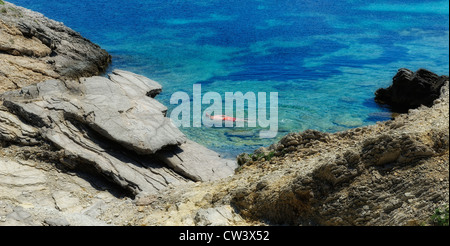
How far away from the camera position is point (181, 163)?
51.0 feet

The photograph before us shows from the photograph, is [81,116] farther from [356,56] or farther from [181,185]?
[356,56]

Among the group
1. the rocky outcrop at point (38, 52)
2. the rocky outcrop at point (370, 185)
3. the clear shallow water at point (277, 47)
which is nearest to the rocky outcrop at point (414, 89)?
the clear shallow water at point (277, 47)

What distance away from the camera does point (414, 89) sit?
2331cm

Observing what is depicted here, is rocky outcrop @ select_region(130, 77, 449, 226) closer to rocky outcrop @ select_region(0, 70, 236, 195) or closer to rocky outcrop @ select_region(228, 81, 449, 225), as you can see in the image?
rocky outcrop @ select_region(228, 81, 449, 225)

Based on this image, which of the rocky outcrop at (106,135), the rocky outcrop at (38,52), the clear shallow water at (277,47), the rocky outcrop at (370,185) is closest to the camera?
the rocky outcrop at (370,185)

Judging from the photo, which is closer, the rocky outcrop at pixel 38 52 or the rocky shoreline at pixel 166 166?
the rocky shoreline at pixel 166 166

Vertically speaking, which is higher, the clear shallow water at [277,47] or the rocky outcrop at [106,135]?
the clear shallow water at [277,47]

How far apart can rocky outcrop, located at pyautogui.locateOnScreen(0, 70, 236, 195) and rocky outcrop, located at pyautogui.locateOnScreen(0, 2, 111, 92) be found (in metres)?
2.98

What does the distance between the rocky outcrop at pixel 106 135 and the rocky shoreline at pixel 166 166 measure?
3 cm

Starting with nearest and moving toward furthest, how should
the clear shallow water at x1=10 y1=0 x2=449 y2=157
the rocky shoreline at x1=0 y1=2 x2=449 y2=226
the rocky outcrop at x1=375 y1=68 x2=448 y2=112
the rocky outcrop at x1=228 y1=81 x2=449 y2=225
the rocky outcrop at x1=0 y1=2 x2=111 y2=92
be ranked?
1. the rocky outcrop at x1=228 y1=81 x2=449 y2=225
2. the rocky shoreline at x1=0 y1=2 x2=449 y2=226
3. the rocky outcrop at x1=0 y1=2 x2=111 y2=92
4. the rocky outcrop at x1=375 y1=68 x2=448 y2=112
5. the clear shallow water at x1=10 y1=0 x2=449 y2=157

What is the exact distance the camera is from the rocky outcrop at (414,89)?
22531mm

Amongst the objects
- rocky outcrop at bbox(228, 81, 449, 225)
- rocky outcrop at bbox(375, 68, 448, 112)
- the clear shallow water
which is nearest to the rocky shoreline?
rocky outcrop at bbox(228, 81, 449, 225)

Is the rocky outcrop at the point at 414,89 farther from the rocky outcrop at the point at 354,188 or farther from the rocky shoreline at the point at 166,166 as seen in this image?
the rocky outcrop at the point at 354,188

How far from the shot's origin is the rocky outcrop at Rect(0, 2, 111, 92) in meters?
19.0
